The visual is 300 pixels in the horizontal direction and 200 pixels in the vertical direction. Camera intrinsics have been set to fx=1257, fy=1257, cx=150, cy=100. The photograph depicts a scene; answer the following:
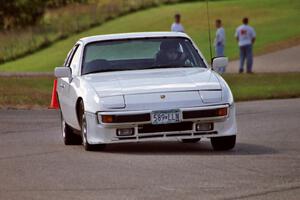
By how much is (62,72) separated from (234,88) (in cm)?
1392

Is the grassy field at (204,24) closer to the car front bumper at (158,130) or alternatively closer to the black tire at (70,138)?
the black tire at (70,138)

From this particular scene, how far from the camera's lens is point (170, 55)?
603 inches

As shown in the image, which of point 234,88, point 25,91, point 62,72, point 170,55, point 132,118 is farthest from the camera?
point 234,88

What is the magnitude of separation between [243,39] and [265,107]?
14.9 m

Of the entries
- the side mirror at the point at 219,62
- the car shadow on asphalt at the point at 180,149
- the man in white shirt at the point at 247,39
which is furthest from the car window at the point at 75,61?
the man in white shirt at the point at 247,39

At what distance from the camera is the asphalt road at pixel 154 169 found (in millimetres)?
10398

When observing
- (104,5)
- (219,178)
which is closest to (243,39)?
(219,178)

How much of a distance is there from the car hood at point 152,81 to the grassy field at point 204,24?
31.1 metres

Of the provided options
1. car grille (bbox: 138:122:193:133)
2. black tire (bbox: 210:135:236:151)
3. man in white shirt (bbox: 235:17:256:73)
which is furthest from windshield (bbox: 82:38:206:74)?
man in white shirt (bbox: 235:17:256:73)

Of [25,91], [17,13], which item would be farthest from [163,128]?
[17,13]

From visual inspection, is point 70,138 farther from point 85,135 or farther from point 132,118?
point 132,118

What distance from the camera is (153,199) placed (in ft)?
32.6

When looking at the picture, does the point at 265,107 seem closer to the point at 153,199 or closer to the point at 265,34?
the point at 153,199

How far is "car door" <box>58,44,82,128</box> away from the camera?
14.9 meters
